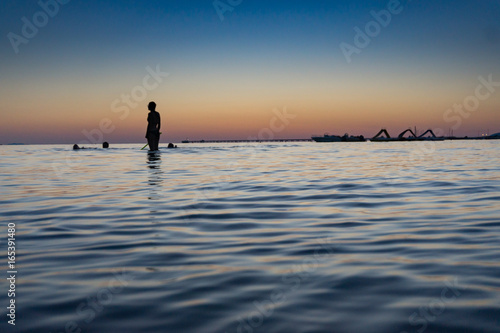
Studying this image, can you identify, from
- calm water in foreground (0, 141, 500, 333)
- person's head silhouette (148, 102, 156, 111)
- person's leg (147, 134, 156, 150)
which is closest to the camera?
calm water in foreground (0, 141, 500, 333)

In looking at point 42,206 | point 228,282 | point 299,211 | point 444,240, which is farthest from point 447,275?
point 42,206

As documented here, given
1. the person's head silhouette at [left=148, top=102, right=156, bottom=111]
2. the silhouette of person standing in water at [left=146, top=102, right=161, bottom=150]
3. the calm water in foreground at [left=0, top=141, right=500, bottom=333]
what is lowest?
the calm water in foreground at [left=0, top=141, right=500, bottom=333]

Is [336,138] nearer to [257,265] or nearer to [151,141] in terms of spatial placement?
[151,141]

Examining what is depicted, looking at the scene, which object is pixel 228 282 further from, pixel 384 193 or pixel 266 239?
pixel 384 193

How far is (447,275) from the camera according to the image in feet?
13.9

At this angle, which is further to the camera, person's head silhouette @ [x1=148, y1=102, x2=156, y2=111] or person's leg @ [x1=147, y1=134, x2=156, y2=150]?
person's leg @ [x1=147, y1=134, x2=156, y2=150]

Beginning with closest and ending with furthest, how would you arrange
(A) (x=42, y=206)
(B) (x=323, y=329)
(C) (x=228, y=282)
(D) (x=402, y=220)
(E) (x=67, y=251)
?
(B) (x=323, y=329) → (C) (x=228, y=282) → (E) (x=67, y=251) → (D) (x=402, y=220) → (A) (x=42, y=206)

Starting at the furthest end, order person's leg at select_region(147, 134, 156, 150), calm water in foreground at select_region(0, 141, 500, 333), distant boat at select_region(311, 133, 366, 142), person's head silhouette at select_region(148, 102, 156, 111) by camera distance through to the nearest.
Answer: distant boat at select_region(311, 133, 366, 142) → person's leg at select_region(147, 134, 156, 150) → person's head silhouette at select_region(148, 102, 156, 111) → calm water in foreground at select_region(0, 141, 500, 333)

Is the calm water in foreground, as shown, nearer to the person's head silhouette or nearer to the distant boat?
the person's head silhouette

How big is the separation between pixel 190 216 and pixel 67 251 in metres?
2.73

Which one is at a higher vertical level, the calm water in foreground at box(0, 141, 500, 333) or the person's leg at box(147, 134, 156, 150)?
the person's leg at box(147, 134, 156, 150)

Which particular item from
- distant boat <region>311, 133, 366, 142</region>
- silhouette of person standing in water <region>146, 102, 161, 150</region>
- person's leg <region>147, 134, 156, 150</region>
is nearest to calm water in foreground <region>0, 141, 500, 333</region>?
silhouette of person standing in water <region>146, 102, 161, 150</region>

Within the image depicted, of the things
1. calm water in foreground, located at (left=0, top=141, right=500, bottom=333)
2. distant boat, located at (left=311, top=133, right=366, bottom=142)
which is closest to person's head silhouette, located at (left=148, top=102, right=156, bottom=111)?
calm water in foreground, located at (left=0, top=141, right=500, bottom=333)

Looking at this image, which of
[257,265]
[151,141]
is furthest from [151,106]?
[257,265]
